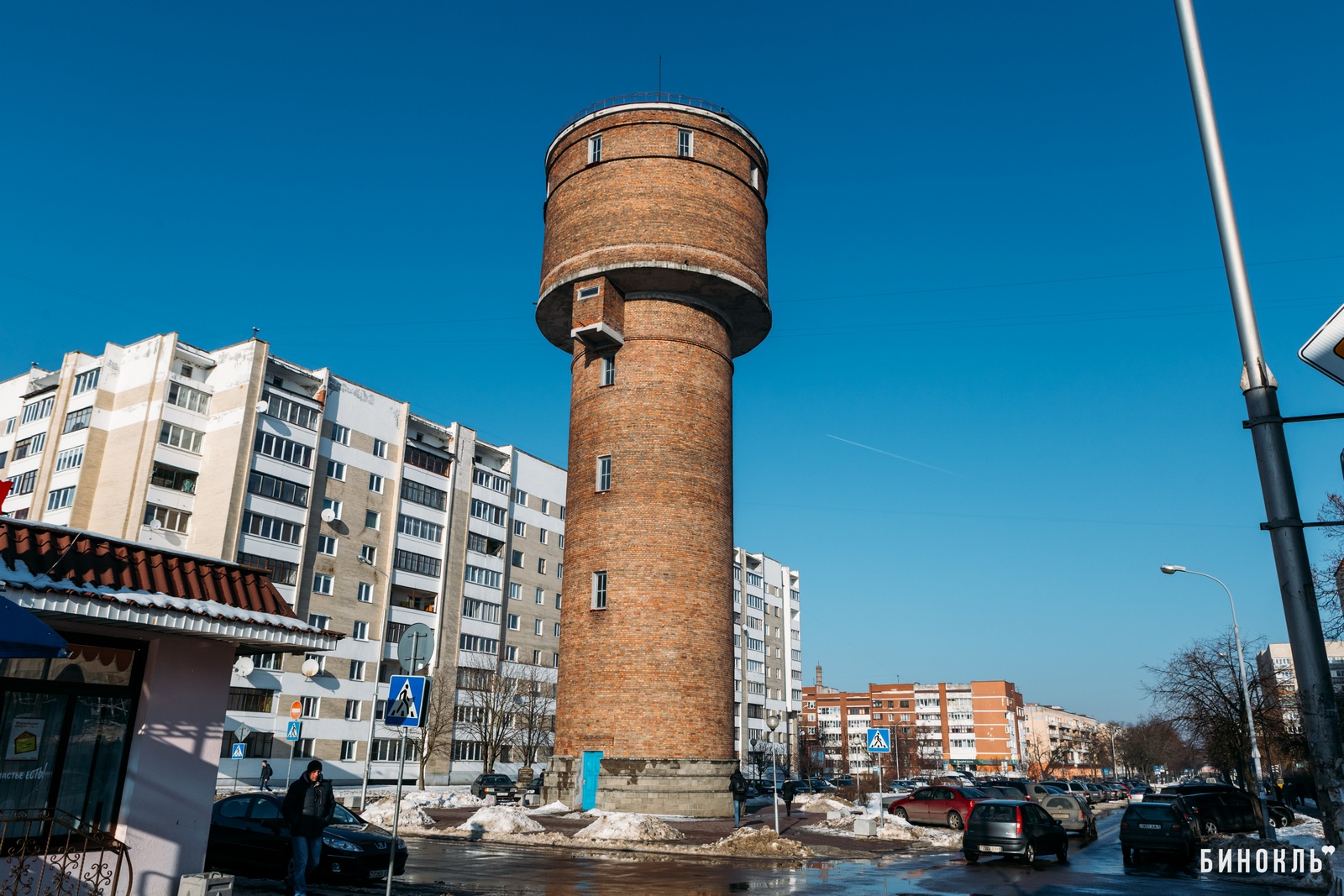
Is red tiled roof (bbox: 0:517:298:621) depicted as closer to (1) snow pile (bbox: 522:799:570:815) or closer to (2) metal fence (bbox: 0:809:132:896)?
(2) metal fence (bbox: 0:809:132:896)

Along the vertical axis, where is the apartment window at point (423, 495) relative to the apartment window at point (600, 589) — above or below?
above

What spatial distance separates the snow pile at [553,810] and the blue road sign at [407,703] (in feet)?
58.9

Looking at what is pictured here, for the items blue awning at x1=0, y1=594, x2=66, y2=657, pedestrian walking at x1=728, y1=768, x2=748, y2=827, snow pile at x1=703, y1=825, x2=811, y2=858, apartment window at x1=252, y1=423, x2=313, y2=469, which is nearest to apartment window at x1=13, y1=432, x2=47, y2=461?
apartment window at x1=252, y1=423, x2=313, y2=469

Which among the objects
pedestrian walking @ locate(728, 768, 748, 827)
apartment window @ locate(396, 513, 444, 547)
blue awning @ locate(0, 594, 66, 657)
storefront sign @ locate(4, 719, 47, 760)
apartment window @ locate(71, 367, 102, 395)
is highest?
apartment window @ locate(71, 367, 102, 395)

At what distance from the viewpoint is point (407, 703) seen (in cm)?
1134

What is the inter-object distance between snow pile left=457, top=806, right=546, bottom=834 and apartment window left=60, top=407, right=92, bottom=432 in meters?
40.9

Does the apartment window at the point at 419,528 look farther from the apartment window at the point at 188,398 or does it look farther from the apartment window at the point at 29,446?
the apartment window at the point at 29,446

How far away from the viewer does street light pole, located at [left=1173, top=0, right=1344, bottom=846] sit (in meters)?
5.32

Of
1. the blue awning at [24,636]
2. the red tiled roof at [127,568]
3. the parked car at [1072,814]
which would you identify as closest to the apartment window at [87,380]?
the red tiled roof at [127,568]

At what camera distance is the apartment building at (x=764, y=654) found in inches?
3703

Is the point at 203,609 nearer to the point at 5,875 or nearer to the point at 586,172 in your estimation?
the point at 5,875

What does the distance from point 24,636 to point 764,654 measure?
101079 mm

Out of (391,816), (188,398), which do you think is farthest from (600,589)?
(188,398)

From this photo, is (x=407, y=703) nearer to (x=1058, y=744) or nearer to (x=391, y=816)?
(x=391, y=816)
